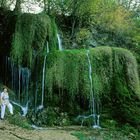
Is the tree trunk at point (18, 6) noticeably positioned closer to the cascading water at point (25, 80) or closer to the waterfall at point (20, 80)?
the waterfall at point (20, 80)

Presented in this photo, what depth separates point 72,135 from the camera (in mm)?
14391

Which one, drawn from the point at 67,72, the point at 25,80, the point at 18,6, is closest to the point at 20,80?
the point at 25,80

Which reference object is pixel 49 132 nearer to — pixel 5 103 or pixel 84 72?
pixel 5 103

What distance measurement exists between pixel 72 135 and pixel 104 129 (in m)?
2.31

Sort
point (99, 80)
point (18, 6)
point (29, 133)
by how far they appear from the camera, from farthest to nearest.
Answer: point (18, 6)
point (99, 80)
point (29, 133)

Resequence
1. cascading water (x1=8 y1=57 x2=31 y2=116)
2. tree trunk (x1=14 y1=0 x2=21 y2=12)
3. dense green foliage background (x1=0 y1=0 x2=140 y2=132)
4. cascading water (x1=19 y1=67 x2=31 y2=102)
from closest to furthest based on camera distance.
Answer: dense green foliage background (x1=0 y1=0 x2=140 y2=132) → cascading water (x1=8 y1=57 x2=31 y2=116) → cascading water (x1=19 y1=67 x2=31 y2=102) → tree trunk (x1=14 y1=0 x2=21 y2=12)

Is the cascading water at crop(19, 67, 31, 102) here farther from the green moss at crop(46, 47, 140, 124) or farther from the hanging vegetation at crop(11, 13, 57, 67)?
the green moss at crop(46, 47, 140, 124)

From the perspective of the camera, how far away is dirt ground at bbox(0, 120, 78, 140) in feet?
41.6

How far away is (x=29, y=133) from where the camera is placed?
542 inches

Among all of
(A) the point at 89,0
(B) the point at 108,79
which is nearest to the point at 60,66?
(B) the point at 108,79

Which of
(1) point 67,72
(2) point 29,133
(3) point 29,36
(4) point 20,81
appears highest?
(3) point 29,36

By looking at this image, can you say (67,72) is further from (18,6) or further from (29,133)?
(18,6)

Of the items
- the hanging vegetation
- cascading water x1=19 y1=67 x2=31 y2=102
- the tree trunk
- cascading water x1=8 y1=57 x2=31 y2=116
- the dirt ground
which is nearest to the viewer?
the dirt ground

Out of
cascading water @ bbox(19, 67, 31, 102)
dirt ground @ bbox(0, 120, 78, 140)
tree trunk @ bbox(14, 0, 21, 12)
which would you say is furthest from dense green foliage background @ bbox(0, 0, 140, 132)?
dirt ground @ bbox(0, 120, 78, 140)
